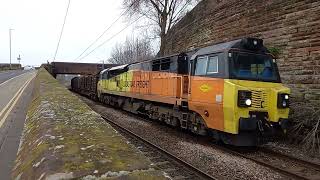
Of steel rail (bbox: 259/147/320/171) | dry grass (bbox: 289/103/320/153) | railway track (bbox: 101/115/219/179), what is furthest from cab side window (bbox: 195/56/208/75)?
dry grass (bbox: 289/103/320/153)

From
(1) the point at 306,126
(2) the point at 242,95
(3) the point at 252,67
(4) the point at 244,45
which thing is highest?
(4) the point at 244,45

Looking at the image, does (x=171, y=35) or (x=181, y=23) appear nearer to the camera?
(x=181, y=23)

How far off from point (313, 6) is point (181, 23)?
16.8 meters

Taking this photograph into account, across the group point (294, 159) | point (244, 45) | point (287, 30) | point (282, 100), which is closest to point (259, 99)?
point (282, 100)

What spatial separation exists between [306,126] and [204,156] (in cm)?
361

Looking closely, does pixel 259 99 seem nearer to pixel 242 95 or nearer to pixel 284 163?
pixel 242 95

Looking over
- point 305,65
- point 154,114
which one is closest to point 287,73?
point 305,65

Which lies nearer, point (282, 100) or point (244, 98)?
point (244, 98)

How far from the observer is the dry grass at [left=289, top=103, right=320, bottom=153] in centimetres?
1106

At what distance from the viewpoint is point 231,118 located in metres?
10.4

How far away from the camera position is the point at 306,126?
11.9 meters

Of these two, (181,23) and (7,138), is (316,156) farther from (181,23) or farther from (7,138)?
(181,23)

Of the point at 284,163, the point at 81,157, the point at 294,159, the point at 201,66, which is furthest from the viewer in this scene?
the point at 201,66

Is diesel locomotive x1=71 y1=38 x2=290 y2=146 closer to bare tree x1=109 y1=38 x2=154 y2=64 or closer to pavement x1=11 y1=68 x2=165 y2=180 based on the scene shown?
pavement x1=11 y1=68 x2=165 y2=180
